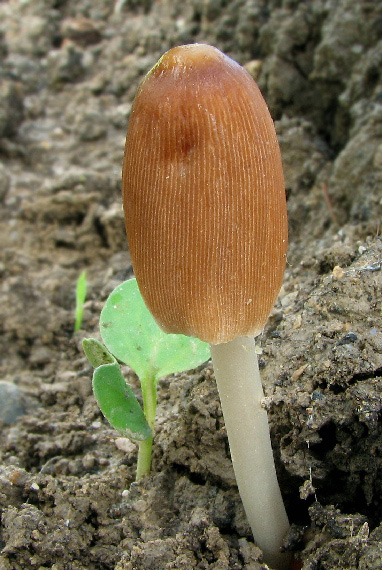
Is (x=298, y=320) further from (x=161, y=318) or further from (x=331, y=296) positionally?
(x=161, y=318)

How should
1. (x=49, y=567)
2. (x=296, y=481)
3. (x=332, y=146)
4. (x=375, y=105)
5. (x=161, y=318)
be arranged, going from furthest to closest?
1. (x=332, y=146)
2. (x=375, y=105)
3. (x=296, y=481)
4. (x=49, y=567)
5. (x=161, y=318)

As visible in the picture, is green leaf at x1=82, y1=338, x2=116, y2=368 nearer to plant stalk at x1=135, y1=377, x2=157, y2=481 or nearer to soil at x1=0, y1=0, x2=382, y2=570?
plant stalk at x1=135, y1=377, x2=157, y2=481

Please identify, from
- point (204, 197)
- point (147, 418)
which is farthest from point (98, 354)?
point (204, 197)

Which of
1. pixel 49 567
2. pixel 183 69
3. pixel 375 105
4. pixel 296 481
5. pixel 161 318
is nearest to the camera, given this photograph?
pixel 183 69

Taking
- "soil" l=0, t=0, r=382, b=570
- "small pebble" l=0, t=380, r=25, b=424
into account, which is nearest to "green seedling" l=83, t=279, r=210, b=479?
"soil" l=0, t=0, r=382, b=570

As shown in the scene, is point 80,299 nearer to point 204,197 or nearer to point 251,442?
point 251,442

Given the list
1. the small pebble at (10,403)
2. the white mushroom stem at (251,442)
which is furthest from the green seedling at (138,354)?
the small pebble at (10,403)

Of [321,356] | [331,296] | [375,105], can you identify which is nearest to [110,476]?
[321,356]

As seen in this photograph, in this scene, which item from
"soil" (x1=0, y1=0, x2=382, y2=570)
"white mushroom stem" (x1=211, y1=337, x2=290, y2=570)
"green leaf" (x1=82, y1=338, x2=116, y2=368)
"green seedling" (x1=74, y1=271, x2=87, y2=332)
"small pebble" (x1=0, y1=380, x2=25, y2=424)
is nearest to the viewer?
"white mushroom stem" (x1=211, y1=337, x2=290, y2=570)
